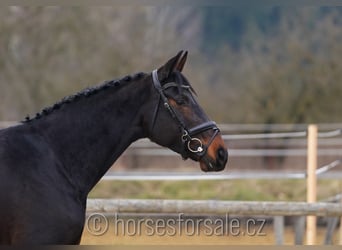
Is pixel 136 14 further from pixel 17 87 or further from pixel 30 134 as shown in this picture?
pixel 30 134

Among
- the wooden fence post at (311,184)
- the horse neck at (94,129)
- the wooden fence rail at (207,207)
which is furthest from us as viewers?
the wooden fence post at (311,184)

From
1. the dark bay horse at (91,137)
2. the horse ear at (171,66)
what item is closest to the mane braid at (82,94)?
the dark bay horse at (91,137)

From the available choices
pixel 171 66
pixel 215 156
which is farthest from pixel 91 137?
pixel 215 156

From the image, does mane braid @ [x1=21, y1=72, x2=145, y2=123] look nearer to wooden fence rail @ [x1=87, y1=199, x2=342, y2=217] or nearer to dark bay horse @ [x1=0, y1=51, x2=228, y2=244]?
dark bay horse @ [x1=0, y1=51, x2=228, y2=244]

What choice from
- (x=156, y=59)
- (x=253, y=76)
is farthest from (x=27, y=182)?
(x=253, y=76)

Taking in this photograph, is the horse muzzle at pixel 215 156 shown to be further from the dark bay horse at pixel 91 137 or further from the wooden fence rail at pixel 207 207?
the wooden fence rail at pixel 207 207

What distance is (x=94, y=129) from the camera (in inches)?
175

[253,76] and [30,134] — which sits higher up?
[253,76]

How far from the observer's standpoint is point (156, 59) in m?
20.1

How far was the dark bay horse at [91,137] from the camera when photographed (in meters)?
4.08

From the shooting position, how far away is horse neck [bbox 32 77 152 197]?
14.2ft

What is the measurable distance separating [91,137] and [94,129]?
0.05m

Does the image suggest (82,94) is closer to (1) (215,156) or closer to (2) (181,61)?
(2) (181,61)

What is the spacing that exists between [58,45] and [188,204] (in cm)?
1286
